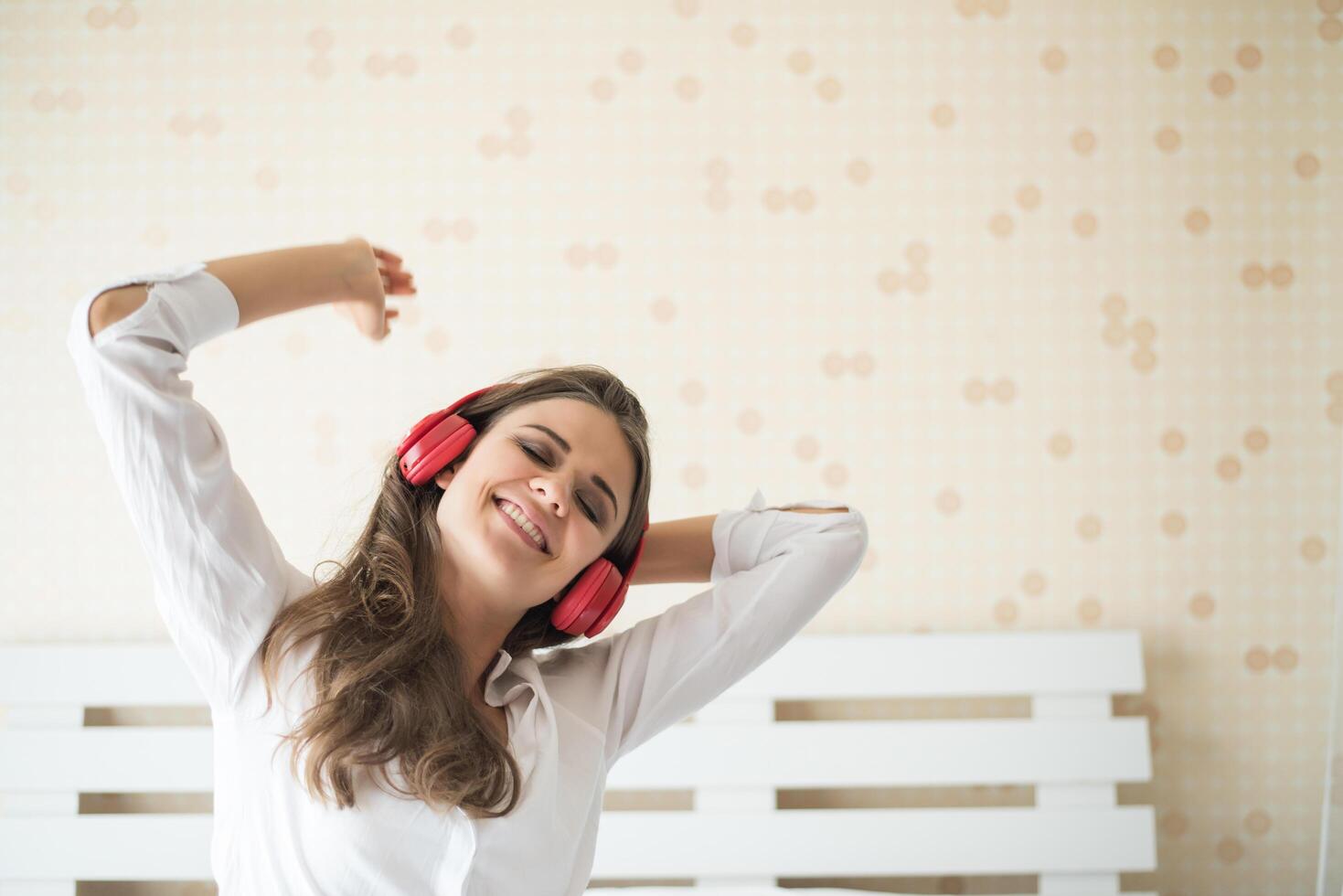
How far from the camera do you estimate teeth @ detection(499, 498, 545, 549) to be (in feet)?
3.45

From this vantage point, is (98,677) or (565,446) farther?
(98,677)

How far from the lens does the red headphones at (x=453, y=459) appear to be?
3.64 feet

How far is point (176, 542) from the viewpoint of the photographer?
89cm

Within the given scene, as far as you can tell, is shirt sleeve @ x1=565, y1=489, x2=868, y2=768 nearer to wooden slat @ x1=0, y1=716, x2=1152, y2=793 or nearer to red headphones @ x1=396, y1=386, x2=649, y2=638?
red headphones @ x1=396, y1=386, x2=649, y2=638

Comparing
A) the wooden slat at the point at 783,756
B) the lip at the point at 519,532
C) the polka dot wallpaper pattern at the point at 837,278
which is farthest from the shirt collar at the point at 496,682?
the polka dot wallpaper pattern at the point at 837,278

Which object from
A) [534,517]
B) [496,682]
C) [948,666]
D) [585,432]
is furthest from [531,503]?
[948,666]

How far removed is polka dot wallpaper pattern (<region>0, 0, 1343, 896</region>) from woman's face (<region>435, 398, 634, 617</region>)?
3.29 feet

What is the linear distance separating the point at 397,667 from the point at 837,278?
1.44 meters

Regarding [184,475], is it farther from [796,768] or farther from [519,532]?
[796,768]

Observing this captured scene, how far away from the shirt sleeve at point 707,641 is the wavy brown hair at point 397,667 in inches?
4.4

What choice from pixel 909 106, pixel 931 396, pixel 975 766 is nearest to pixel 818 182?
pixel 909 106

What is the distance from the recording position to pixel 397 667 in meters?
1.02

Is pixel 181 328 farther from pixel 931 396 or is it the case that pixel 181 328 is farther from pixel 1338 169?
pixel 1338 169

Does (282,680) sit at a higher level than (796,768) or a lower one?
higher
